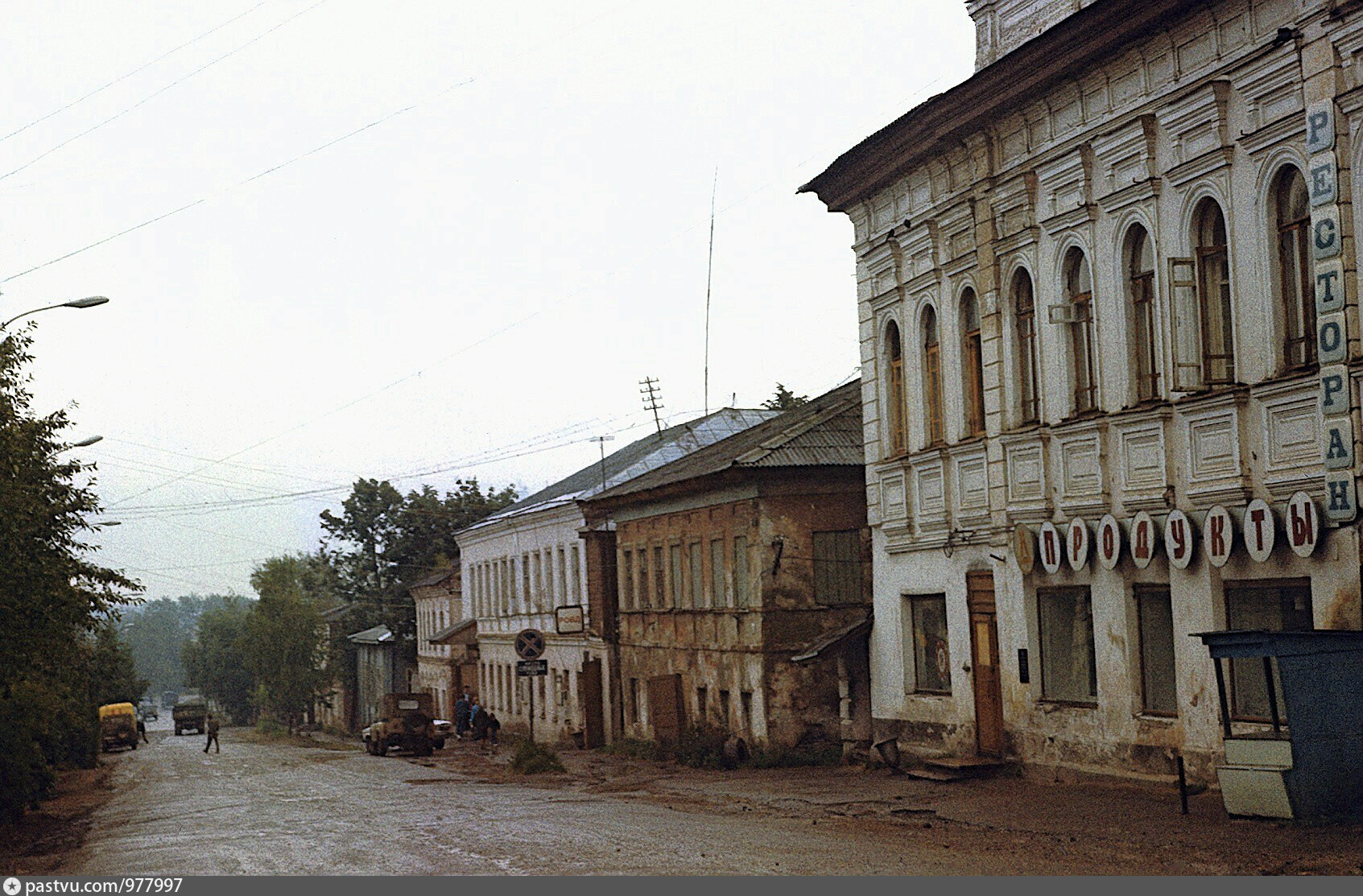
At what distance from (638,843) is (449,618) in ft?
203

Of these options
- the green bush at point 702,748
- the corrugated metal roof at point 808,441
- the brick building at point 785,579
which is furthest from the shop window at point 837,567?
the green bush at point 702,748

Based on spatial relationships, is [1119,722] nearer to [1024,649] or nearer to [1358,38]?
[1024,649]

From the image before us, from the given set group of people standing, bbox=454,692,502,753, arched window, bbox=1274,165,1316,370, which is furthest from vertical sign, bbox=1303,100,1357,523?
group of people standing, bbox=454,692,502,753

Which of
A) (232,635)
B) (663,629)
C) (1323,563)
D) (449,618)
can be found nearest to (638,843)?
(1323,563)

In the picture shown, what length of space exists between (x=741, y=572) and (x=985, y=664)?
10639 mm

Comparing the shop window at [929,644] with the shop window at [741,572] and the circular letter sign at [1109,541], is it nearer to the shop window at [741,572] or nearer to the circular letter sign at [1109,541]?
the circular letter sign at [1109,541]

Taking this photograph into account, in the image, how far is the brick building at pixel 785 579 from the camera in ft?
110

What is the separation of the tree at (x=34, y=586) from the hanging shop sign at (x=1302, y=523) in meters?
16.0

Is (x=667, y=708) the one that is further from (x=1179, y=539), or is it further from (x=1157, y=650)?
(x=1179, y=539)

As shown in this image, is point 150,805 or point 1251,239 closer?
point 1251,239

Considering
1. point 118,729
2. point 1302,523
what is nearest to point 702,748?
point 1302,523

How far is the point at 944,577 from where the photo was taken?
88.2ft

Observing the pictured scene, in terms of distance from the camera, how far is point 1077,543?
22484 millimetres

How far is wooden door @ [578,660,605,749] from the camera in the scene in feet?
160
